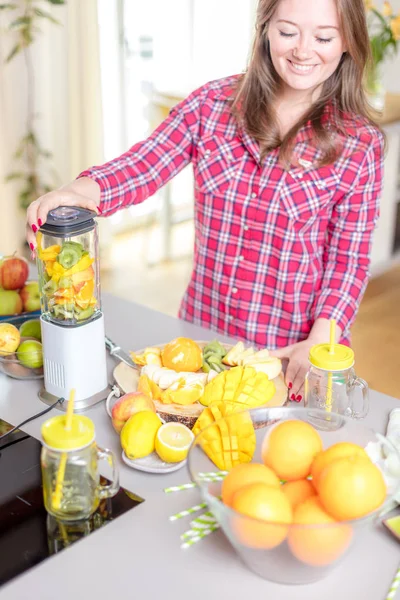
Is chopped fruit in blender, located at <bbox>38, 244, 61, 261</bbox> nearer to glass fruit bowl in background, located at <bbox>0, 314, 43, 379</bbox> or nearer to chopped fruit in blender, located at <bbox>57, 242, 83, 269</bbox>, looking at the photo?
chopped fruit in blender, located at <bbox>57, 242, 83, 269</bbox>

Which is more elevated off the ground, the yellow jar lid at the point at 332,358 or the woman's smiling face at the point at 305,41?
the woman's smiling face at the point at 305,41

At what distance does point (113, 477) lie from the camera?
1.05 m

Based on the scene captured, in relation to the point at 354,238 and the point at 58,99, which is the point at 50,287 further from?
the point at 58,99

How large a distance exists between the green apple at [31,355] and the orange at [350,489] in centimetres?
66

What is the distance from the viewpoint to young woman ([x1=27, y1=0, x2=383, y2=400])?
5.09ft

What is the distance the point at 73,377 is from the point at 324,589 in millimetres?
554

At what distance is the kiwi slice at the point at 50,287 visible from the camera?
1.27 metres

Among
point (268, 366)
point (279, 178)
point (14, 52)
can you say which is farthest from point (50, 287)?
point (14, 52)

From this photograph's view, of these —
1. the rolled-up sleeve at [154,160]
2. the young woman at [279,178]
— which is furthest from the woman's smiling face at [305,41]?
the rolled-up sleeve at [154,160]

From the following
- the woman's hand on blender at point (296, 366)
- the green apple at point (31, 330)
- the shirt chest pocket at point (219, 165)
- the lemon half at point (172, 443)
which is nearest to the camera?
the lemon half at point (172, 443)

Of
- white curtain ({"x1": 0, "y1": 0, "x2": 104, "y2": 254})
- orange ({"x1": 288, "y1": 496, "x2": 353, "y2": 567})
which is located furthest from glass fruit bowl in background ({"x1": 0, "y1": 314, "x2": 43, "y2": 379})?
white curtain ({"x1": 0, "y1": 0, "x2": 104, "y2": 254})

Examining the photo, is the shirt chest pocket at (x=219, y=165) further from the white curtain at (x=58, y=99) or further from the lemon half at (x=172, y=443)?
the white curtain at (x=58, y=99)

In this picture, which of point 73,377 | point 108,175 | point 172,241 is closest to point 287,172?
point 108,175

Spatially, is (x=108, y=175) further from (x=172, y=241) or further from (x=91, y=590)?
(x=172, y=241)
